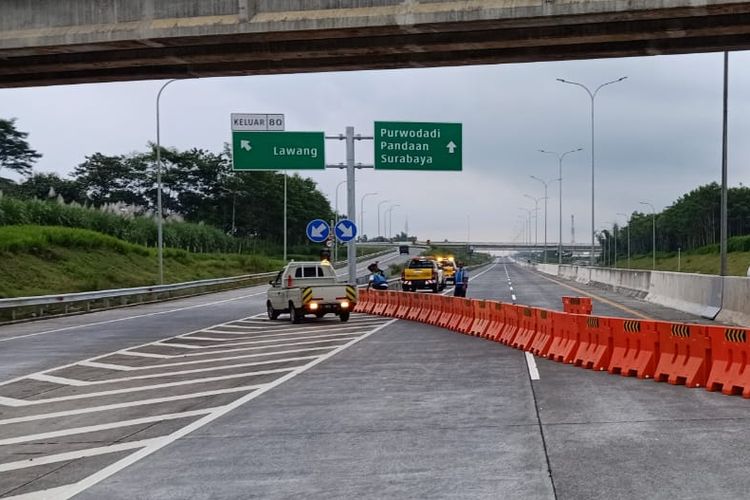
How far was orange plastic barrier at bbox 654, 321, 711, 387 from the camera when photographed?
1118 centimetres

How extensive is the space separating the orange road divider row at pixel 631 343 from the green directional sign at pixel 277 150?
14999 mm

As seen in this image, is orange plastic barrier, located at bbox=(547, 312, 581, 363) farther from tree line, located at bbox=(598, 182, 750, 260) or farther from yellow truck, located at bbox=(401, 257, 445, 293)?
tree line, located at bbox=(598, 182, 750, 260)

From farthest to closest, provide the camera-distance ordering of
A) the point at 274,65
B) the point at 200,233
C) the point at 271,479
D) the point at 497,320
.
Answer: the point at 200,233 < the point at 274,65 < the point at 497,320 < the point at 271,479

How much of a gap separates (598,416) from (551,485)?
9.91 ft

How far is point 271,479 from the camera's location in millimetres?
6773

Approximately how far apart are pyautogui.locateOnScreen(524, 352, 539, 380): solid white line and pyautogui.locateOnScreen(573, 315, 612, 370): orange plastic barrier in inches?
28.7

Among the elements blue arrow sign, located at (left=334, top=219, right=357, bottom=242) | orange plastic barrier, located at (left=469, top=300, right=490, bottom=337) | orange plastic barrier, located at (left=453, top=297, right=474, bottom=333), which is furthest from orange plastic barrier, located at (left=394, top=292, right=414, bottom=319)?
orange plastic barrier, located at (left=469, top=300, right=490, bottom=337)

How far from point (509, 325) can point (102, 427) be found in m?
10.6

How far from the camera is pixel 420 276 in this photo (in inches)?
1726

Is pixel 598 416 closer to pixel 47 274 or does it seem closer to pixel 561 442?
pixel 561 442

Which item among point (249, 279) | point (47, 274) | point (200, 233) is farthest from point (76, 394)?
point (200, 233)

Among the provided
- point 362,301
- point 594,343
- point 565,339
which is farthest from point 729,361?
point 362,301

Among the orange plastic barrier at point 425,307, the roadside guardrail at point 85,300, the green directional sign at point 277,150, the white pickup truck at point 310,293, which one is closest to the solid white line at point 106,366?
the white pickup truck at point 310,293

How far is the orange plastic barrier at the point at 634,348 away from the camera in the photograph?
39.9 ft
